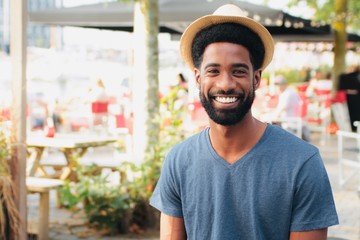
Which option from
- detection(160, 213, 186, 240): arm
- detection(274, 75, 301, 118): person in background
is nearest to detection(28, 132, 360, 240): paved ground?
detection(274, 75, 301, 118): person in background

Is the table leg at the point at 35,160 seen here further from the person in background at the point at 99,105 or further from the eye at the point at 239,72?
the eye at the point at 239,72

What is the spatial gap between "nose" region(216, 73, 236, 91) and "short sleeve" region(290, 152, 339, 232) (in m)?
0.30

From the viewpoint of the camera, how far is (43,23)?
13.3 m

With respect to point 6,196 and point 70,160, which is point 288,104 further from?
point 6,196

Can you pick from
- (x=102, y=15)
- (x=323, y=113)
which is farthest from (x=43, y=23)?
(x=323, y=113)

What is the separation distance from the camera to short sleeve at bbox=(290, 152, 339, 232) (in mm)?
1970

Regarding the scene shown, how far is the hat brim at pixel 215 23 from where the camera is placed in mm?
2131

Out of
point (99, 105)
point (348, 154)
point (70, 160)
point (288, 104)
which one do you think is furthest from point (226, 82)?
point (99, 105)

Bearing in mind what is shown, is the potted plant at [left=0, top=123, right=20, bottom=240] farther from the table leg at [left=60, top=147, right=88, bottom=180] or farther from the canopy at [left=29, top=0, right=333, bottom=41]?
the canopy at [left=29, top=0, right=333, bottom=41]

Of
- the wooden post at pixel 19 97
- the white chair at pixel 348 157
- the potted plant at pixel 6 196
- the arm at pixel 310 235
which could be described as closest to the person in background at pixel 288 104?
the white chair at pixel 348 157

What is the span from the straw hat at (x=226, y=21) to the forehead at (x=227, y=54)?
0.25 feet

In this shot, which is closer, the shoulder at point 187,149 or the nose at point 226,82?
the nose at point 226,82

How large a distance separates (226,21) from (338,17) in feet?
54.7

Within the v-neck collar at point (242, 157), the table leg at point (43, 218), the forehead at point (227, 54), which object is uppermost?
the forehead at point (227, 54)
